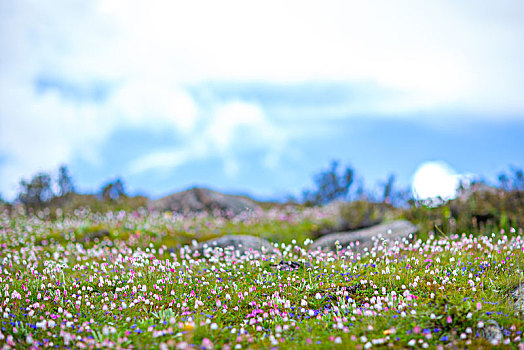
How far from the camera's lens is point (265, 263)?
870 centimetres

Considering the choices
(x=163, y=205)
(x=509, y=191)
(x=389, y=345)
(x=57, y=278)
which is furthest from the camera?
(x=163, y=205)

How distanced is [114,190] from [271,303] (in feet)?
60.0

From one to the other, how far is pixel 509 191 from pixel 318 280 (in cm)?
1032

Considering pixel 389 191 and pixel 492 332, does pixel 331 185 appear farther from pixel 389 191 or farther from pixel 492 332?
pixel 492 332

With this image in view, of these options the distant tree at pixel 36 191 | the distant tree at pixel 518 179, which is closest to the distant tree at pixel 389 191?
the distant tree at pixel 518 179

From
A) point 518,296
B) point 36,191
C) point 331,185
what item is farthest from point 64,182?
point 518,296

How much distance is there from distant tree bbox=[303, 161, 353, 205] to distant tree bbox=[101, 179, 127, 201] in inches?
405

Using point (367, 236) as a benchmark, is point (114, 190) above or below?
above

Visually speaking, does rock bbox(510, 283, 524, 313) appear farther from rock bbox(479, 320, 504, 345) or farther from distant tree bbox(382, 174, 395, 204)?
distant tree bbox(382, 174, 395, 204)

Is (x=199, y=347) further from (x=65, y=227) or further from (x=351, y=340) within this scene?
(x=65, y=227)

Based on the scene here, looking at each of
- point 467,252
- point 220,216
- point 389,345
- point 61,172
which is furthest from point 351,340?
point 61,172

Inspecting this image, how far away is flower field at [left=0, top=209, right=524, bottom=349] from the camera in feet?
17.5

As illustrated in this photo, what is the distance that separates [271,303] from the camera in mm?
6445

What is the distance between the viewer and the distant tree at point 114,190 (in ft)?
74.0
